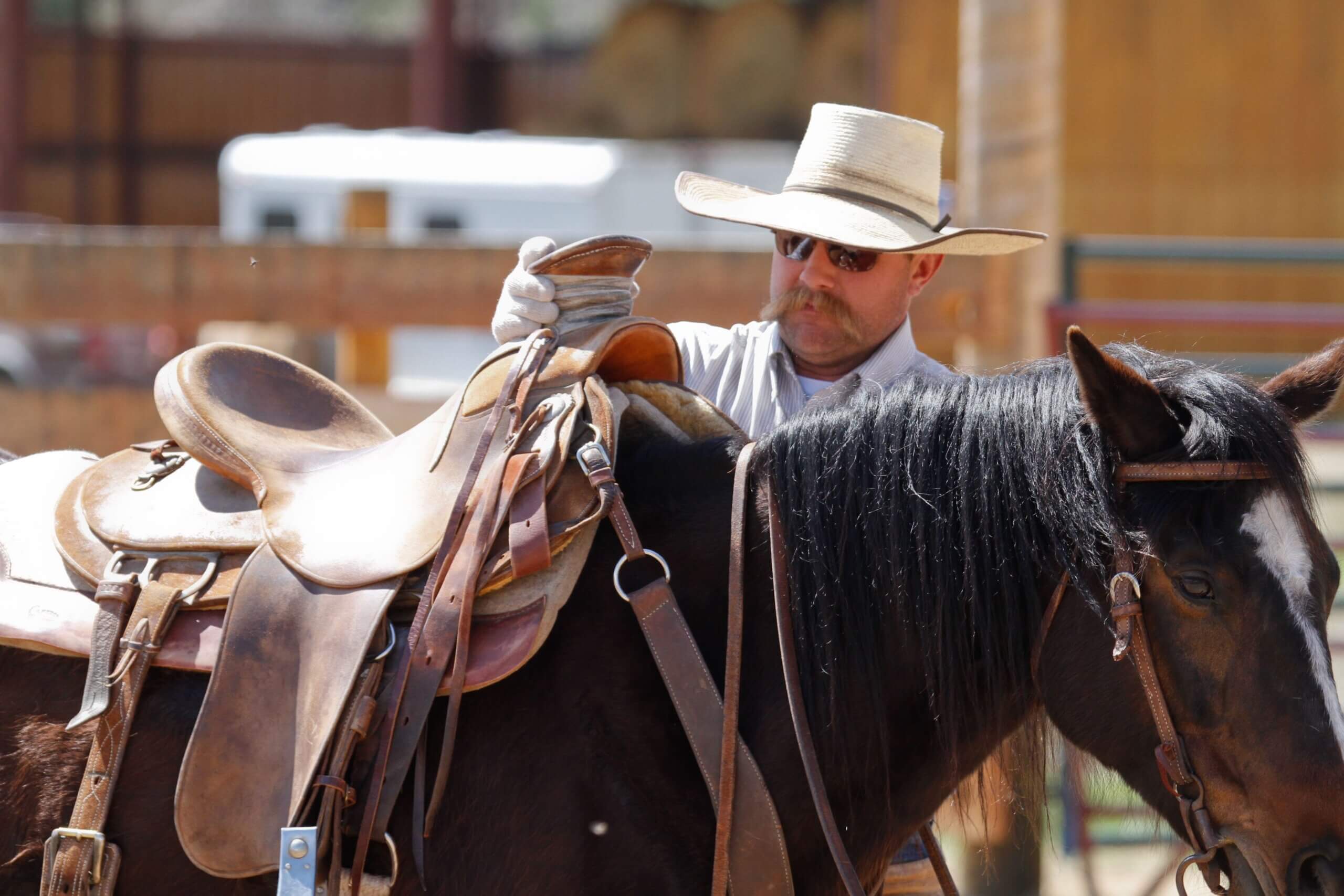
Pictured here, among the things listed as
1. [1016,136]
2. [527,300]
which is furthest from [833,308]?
[1016,136]

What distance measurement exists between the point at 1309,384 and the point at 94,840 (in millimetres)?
1538

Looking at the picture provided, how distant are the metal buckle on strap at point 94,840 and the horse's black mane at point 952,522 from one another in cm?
86

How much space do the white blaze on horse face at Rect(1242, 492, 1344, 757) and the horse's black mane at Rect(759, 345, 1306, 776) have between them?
0.07m

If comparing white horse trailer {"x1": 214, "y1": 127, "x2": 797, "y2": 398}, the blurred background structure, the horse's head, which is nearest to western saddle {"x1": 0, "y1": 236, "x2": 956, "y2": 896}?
the horse's head

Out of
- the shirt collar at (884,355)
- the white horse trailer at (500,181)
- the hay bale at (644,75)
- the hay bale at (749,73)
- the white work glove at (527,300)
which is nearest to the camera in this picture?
the white work glove at (527,300)

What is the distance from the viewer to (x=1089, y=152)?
35.4 ft

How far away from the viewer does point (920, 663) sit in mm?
1495

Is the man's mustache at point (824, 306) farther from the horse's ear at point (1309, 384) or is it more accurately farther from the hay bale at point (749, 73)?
the hay bale at point (749, 73)

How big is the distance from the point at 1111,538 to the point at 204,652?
107 centimetres

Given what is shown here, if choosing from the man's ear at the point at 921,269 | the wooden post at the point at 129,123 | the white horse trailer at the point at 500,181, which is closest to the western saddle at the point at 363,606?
the man's ear at the point at 921,269

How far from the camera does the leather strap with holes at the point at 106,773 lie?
4.89 ft

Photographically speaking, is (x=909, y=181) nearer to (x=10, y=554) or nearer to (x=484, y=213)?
(x=10, y=554)

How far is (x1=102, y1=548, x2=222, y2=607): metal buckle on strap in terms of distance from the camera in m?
1.57

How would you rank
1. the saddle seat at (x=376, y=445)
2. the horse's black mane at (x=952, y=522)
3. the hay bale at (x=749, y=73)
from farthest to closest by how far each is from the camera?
1. the hay bale at (x=749, y=73)
2. the saddle seat at (x=376, y=445)
3. the horse's black mane at (x=952, y=522)
